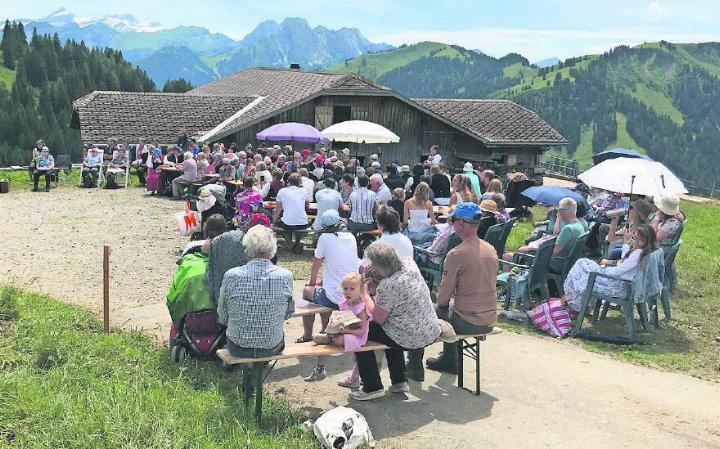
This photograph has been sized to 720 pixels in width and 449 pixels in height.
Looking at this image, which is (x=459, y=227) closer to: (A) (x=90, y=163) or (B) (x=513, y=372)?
(B) (x=513, y=372)

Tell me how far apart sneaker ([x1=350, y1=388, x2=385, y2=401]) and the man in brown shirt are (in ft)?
3.23

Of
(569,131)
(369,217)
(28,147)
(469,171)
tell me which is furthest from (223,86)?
(569,131)

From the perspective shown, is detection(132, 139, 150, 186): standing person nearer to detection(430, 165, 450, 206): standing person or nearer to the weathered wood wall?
the weathered wood wall

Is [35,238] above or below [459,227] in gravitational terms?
below

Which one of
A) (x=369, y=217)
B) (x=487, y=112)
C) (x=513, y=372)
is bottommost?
(x=513, y=372)

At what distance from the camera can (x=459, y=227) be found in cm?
672

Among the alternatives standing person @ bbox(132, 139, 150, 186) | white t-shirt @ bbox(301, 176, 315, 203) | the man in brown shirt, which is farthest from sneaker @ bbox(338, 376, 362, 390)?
standing person @ bbox(132, 139, 150, 186)

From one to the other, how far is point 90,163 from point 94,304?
13246 millimetres

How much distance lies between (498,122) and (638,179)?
857 inches

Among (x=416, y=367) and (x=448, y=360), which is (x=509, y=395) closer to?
(x=448, y=360)

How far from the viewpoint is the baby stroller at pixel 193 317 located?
6793 millimetres

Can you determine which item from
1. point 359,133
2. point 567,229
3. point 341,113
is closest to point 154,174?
point 359,133

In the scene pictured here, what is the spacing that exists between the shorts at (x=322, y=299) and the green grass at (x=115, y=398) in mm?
1151

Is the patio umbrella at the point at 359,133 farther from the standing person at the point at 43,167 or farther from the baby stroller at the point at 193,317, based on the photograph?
the baby stroller at the point at 193,317
